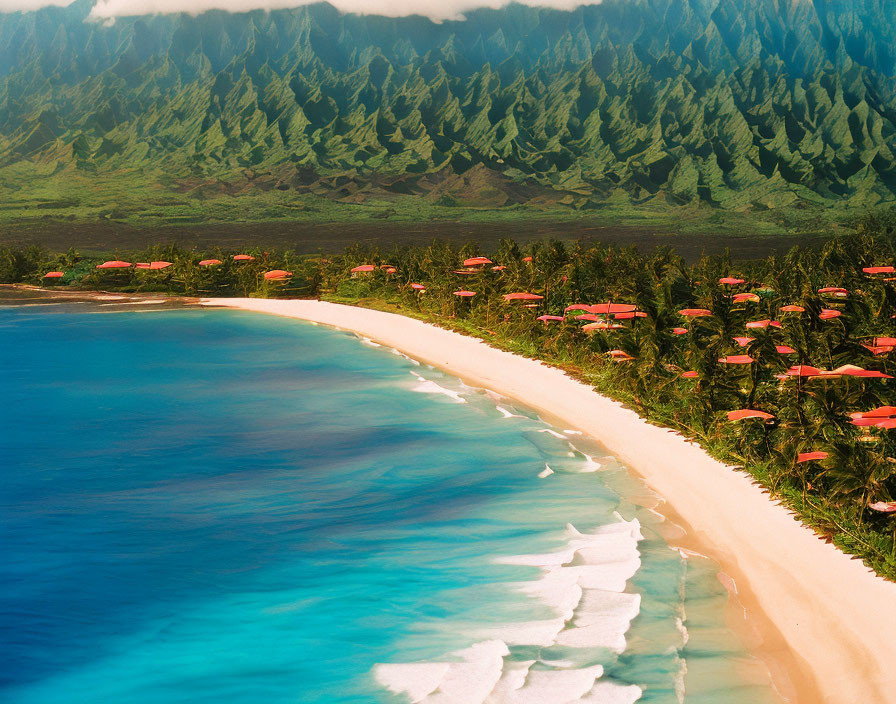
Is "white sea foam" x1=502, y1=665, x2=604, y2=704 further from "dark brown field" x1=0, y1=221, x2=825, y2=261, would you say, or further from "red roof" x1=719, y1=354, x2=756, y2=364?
"dark brown field" x1=0, y1=221, x2=825, y2=261

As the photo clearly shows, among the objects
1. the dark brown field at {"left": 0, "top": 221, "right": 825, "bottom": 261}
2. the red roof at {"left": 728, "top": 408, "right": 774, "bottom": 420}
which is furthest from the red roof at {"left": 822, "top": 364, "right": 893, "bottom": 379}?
the dark brown field at {"left": 0, "top": 221, "right": 825, "bottom": 261}

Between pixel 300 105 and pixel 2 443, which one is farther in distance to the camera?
pixel 300 105

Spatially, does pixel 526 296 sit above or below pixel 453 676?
above

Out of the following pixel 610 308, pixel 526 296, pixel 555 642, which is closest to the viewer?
pixel 555 642

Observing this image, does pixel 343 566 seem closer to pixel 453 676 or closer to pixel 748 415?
pixel 453 676

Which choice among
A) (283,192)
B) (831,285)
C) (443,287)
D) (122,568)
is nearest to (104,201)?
(283,192)

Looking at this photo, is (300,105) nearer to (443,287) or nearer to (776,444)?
(443,287)

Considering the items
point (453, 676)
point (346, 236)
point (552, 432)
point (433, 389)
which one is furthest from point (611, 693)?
point (346, 236)

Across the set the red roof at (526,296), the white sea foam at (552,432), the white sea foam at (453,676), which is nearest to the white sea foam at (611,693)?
the white sea foam at (453,676)
